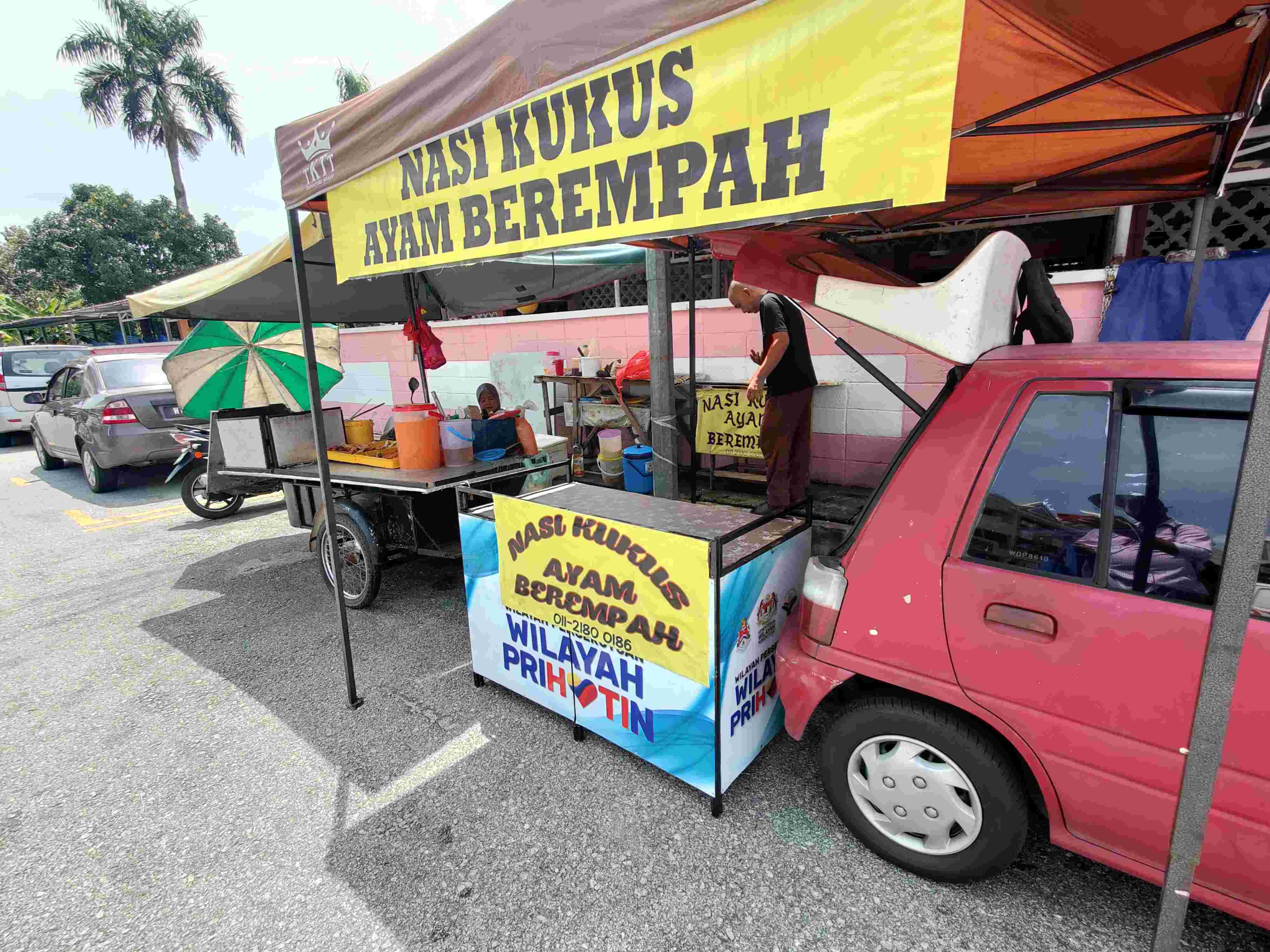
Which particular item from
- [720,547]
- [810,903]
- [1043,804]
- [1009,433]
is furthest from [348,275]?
[1043,804]

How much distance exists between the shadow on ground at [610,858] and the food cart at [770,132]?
380 mm

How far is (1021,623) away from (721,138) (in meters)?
1.60

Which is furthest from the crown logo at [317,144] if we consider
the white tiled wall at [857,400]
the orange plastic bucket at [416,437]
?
the white tiled wall at [857,400]

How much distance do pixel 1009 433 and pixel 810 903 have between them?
1641 millimetres

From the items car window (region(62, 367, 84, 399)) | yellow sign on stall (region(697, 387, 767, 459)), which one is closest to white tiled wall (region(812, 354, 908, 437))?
yellow sign on stall (region(697, 387, 767, 459))

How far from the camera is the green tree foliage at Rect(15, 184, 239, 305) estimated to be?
24031 mm

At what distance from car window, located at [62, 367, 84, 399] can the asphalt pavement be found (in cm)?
779

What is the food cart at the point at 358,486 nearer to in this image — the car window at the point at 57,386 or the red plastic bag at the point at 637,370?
the red plastic bag at the point at 637,370

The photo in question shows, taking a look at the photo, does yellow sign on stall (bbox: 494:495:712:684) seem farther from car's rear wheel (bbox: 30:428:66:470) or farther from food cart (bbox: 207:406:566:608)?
A: car's rear wheel (bbox: 30:428:66:470)

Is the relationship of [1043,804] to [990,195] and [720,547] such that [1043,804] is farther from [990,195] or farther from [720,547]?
[990,195]

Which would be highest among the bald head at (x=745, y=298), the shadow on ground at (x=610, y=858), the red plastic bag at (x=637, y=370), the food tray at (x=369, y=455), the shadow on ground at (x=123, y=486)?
the bald head at (x=745, y=298)

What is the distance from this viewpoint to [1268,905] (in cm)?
147

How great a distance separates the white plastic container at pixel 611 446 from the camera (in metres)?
6.46

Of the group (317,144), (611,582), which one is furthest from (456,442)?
(611,582)
